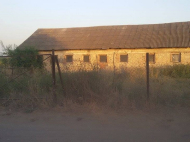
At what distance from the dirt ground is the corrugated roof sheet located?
543 inches

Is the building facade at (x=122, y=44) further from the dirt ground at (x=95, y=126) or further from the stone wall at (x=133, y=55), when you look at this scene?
the dirt ground at (x=95, y=126)

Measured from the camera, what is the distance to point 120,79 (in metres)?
8.41

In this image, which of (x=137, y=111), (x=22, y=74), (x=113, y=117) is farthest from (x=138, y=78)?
(x=22, y=74)

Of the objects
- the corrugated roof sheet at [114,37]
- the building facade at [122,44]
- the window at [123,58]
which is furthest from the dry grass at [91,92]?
the corrugated roof sheet at [114,37]

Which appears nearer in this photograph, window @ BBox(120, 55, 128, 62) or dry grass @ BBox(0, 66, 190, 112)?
dry grass @ BBox(0, 66, 190, 112)

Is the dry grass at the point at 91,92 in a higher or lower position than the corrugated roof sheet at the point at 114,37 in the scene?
lower

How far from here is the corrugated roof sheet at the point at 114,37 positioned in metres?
19.9

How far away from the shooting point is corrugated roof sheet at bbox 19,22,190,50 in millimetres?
19922

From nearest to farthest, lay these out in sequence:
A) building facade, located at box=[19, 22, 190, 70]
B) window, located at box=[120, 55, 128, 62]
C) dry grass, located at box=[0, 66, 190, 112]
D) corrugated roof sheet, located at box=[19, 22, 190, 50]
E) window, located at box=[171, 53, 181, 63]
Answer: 1. dry grass, located at box=[0, 66, 190, 112]
2. window, located at box=[171, 53, 181, 63]
3. building facade, located at box=[19, 22, 190, 70]
4. corrugated roof sheet, located at box=[19, 22, 190, 50]
5. window, located at box=[120, 55, 128, 62]

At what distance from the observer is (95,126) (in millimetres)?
5797

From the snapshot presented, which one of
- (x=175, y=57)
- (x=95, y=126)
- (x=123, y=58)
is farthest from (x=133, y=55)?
(x=95, y=126)

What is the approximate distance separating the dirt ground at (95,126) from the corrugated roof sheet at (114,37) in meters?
13.8

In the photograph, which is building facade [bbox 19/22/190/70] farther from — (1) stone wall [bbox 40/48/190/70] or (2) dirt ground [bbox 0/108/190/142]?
(2) dirt ground [bbox 0/108/190/142]

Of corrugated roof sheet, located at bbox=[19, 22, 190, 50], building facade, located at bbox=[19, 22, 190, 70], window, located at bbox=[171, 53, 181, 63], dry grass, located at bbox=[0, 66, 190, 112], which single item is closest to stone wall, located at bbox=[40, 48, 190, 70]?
building facade, located at bbox=[19, 22, 190, 70]
